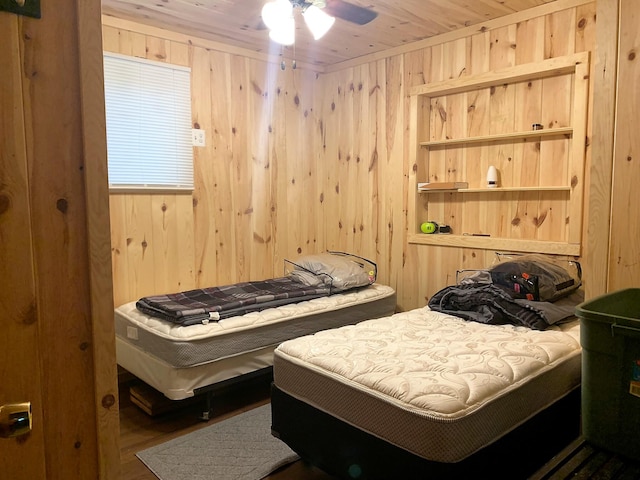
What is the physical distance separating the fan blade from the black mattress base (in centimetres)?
206

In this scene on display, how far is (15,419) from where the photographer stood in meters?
0.94

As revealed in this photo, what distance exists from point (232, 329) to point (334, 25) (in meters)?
2.16

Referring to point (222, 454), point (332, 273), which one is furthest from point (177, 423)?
point (332, 273)

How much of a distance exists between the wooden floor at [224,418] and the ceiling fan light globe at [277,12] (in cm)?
224

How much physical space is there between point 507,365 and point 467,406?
0.39 metres

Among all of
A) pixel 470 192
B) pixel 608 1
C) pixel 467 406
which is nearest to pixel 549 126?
pixel 470 192

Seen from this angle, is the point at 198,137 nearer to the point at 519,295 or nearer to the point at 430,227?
the point at 430,227

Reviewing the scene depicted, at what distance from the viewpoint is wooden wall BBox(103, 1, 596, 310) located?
10.6ft

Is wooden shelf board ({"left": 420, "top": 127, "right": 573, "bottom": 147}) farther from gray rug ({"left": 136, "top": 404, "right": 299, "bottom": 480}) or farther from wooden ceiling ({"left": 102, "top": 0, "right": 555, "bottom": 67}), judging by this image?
gray rug ({"left": 136, "top": 404, "right": 299, "bottom": 480})

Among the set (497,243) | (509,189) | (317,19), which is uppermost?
(317,19)

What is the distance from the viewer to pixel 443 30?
338cm

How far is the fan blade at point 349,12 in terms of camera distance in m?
2.63

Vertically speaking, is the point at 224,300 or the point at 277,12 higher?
the point at 277,12

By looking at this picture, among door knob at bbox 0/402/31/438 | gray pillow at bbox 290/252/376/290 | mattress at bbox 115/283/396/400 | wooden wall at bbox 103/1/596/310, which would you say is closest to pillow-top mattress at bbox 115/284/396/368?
mattress at bbox 115/283/396/400
